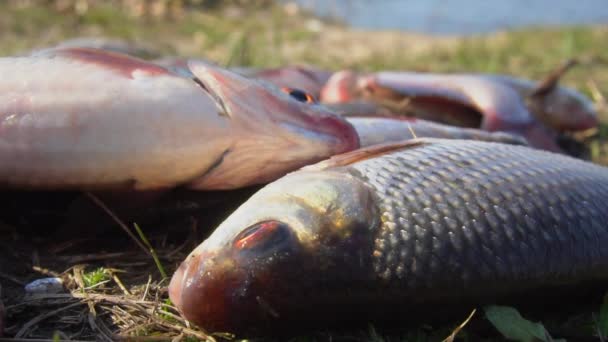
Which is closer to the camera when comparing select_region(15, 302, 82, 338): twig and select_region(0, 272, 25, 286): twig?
select_region(15, 302, 82, 338): twig

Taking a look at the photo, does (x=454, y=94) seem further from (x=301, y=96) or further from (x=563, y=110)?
(x=301, y=96)

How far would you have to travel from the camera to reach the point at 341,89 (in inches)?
147

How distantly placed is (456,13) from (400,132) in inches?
448

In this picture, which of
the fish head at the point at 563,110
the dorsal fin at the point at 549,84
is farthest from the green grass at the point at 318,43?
the dorsal fin at the point at 549,84

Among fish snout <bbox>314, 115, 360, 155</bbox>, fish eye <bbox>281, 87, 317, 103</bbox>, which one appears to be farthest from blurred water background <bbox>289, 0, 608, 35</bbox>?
fish snout <bbox>314, 115, 360, 155</bbox>

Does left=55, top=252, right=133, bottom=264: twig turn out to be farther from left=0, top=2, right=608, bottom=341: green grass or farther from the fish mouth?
left=0, top=2, right=608, bottom=341: green grass

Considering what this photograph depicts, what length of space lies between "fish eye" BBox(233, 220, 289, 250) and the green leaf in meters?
0.57

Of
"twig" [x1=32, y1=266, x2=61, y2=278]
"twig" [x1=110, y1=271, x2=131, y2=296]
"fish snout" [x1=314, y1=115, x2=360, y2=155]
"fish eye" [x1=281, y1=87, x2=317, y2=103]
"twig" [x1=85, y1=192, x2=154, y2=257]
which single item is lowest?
"twig" [x1=32, y1=266, x2=61, y2=278]

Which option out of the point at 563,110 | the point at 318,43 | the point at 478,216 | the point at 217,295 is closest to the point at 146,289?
the point at 217,295

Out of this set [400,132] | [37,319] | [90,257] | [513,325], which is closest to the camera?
[513,325]

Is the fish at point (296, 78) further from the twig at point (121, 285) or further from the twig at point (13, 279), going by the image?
the twig at point (13, 279)

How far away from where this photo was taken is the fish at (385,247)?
66.4 inches

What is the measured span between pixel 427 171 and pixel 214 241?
644 mm

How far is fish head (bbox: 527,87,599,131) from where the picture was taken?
3.94 m
